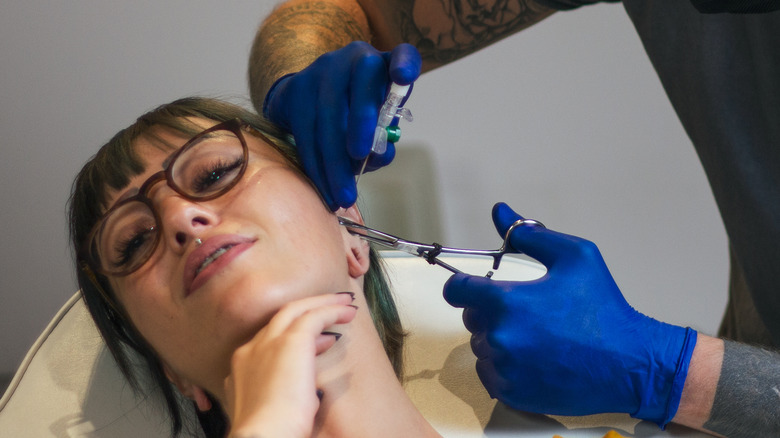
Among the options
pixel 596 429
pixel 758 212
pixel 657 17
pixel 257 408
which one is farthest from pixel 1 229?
pixel 758 212

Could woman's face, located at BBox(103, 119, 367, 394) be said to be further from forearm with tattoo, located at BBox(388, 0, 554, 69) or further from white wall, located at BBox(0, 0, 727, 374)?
white wall, located at BBox(0, 0, 727, 374)

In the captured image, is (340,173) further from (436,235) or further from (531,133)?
(531,133)

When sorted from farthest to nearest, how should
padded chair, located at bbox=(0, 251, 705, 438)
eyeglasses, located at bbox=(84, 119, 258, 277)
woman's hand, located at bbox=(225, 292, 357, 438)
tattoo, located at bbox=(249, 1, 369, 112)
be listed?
tattoo, located at bbox=(249, 1, 369, 112) → padded chair, located at bbox=(0, 251, 705, 438) → eyeglasses, located at bbox=(84, 119, 258, 277) → woman's hand, located at bbox=(225, 292, 357, 438)

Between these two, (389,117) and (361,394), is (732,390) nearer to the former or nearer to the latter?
(361,394)

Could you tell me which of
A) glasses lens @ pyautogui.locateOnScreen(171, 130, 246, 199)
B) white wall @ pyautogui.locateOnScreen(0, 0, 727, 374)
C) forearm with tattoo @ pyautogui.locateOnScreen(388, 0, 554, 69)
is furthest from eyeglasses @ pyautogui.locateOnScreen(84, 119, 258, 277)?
white wall @ pyautogui.locateOnScreen(0, 0, 727, 374)

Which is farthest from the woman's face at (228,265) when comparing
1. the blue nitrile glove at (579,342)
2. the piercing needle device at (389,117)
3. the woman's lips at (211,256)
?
the blue nitrile glove at (579,342)

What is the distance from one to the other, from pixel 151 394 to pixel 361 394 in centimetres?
55

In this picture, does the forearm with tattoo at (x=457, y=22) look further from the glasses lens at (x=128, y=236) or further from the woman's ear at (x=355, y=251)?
the glasses lens at (x=128, y=236)

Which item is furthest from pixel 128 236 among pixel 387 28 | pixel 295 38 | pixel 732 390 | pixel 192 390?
pixel 732 390

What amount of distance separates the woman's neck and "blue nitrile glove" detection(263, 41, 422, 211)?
231 mm

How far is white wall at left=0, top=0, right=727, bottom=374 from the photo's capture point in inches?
78.2

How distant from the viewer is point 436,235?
2.37 meters

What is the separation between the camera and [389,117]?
1.12 meters

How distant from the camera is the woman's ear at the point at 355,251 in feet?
3.92
